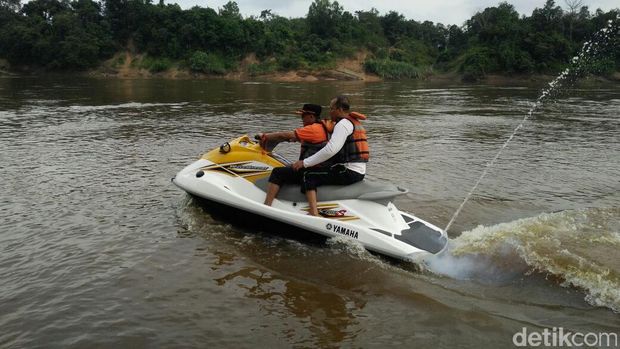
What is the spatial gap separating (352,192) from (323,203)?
378mm

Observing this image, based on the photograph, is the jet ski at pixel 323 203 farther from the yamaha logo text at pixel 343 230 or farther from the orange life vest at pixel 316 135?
the orange life vest at pixel 316 135

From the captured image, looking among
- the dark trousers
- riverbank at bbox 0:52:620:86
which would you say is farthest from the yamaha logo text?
riverbank at bbox 0:52:620:86

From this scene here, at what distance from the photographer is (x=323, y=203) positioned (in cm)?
603

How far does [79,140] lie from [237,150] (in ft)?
26.6

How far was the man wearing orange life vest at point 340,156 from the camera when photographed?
576 cm

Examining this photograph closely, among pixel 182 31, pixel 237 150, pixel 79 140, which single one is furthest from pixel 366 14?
pixel 237 150

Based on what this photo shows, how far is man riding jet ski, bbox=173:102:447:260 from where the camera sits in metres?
5.63

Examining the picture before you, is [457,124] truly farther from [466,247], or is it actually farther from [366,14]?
[366,14]

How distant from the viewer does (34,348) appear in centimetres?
395

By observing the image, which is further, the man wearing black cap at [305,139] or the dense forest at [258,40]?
the dense forest at [258,40]

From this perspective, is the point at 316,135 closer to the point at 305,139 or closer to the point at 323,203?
the point at 305,139

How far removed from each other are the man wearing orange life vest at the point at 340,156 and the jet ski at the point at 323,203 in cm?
11

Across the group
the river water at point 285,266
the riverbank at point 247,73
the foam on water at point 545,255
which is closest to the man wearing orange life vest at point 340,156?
the river water at point 285,266

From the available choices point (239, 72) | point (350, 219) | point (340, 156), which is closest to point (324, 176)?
point (340, 156)
